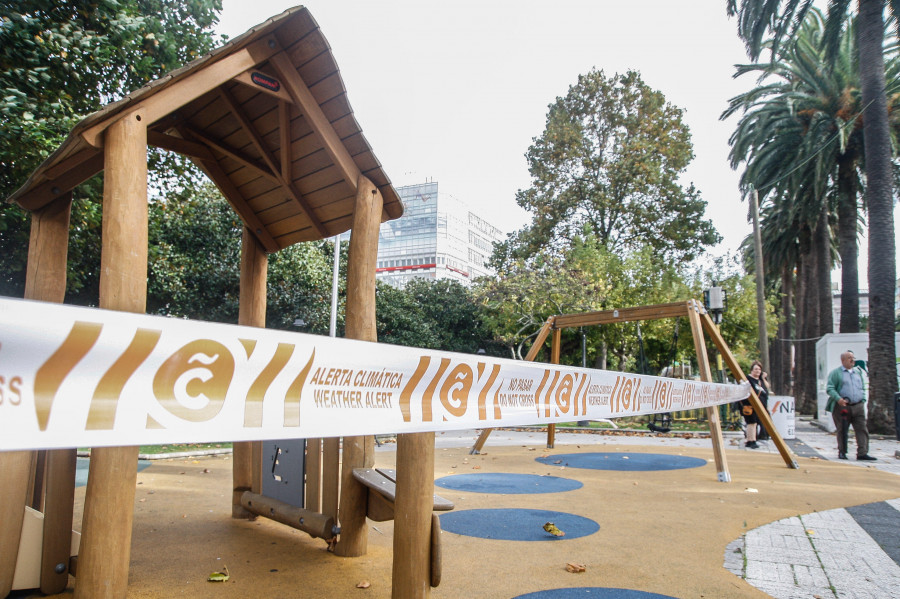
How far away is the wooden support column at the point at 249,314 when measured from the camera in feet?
15.3

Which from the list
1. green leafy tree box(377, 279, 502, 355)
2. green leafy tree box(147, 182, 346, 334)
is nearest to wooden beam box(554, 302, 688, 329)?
green leafy tree box(147, 182, 346, 334)

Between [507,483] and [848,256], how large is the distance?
17805 millimetres

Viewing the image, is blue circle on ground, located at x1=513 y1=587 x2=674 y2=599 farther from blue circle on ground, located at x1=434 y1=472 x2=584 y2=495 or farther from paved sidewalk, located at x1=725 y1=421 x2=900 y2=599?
blue circle on ground, located at x1=434 y1=472 x2=584 y2=495

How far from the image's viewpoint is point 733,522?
200 inches

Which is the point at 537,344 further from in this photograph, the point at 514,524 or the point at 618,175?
the point at 618,175

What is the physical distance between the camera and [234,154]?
4375 mm

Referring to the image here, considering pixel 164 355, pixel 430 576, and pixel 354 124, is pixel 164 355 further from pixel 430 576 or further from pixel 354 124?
pixel 354 124

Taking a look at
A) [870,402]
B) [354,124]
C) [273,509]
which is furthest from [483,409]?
[870,402]

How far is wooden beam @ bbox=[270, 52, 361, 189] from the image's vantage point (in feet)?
11.0

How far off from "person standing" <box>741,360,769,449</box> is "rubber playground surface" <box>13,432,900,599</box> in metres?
1.77

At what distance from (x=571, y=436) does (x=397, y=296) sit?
67.2ft

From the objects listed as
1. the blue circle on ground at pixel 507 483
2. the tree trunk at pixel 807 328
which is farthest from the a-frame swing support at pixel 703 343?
the tree trunk at pixel 807 328

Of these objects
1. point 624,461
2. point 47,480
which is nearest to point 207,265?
point 624,461

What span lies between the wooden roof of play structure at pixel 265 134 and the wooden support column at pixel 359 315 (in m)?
0.20
